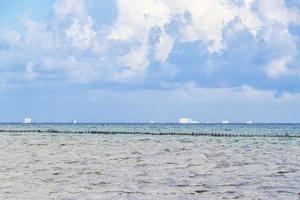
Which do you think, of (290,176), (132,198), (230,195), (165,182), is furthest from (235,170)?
(132,198)

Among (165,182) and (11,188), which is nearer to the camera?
(11,188)

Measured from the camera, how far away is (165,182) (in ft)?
128

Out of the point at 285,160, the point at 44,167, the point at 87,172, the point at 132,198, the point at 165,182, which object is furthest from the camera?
the point at 285,160

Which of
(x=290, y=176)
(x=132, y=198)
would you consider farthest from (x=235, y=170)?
(x=132, y=198)

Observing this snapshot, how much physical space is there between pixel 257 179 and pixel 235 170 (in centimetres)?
671

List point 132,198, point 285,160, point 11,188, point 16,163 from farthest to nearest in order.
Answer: point 285,160 < point 16,163 < point 11,188 < point 132,198

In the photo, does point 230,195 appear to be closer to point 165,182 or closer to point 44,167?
point 165,182

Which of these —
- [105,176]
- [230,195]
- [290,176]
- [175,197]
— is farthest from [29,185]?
[290,176]

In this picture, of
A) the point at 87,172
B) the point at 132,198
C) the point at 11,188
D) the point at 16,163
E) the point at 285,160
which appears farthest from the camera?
the point at 285,160

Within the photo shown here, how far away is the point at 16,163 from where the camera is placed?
2143 inches

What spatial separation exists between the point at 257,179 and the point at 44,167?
18710 mm

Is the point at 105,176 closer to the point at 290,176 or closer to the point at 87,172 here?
the point at 87,172

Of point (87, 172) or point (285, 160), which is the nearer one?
point (87, 172)

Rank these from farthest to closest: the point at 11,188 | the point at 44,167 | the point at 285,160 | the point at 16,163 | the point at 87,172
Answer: the point at 285,160
the point at 16,163
the point at 44,167
the point at 87,172
the point at 11,188
